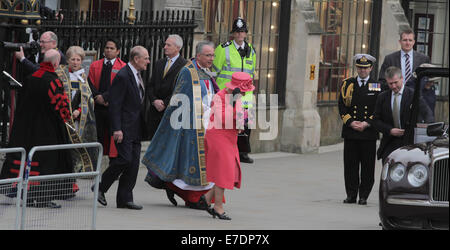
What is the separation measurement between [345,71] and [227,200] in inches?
302

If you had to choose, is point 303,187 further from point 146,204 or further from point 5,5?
point 5,5

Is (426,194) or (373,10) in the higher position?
(373,10)

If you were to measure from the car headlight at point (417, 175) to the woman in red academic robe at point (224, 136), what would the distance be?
2.05 metres

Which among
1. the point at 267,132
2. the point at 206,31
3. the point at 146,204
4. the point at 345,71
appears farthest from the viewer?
the point at 345,71

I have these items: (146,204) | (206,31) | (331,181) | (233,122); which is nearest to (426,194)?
(233,122)

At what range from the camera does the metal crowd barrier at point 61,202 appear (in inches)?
360

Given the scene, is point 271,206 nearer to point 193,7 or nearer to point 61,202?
point 61,202

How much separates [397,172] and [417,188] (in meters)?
0.34

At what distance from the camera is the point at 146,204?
12.4 m

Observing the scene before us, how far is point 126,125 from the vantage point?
38.5ft

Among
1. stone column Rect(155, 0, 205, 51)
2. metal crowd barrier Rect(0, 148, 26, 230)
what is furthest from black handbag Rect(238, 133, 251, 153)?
stone column Rect(155, 0, 205, 51)

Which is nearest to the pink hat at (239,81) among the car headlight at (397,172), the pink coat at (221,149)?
the pink coat at (221,149)

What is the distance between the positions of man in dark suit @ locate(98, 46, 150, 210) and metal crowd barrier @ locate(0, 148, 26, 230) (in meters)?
2.74

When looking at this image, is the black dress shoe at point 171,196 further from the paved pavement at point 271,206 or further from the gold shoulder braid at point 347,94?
the gold shoulder braid at point 347,94
